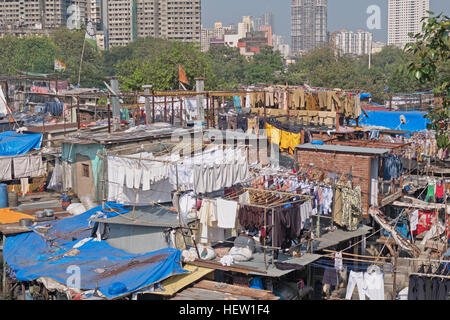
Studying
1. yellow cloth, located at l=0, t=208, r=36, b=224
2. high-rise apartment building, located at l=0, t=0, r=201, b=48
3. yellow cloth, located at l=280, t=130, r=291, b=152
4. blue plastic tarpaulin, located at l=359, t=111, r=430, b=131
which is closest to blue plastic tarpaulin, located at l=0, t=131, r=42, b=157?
yellow cloth, located at l=0, t=208, r=36, b=224

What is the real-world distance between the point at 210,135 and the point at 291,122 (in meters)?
5.94

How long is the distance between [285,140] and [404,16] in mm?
174006

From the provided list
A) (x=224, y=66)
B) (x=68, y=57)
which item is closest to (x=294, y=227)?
(x=68, y=57)

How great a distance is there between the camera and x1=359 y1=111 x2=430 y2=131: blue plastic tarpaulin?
26500 mm

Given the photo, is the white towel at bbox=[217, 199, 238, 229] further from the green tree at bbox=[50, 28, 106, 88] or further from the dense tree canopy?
the green tree at bbox=[50, 28, 106, 88]

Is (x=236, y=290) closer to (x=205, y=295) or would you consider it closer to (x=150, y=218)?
(x=205, y=295)

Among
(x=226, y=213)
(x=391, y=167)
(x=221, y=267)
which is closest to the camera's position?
(x=221, y=267)

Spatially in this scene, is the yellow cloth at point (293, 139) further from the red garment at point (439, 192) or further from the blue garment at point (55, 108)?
the blue garment at point (55, 108)

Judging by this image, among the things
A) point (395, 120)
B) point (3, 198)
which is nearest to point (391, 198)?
point (395, 120)

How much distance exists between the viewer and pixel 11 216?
654 inches

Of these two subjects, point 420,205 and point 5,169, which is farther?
point 5,169

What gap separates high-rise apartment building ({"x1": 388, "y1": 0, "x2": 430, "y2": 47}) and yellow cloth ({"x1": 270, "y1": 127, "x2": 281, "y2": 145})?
6171 inches

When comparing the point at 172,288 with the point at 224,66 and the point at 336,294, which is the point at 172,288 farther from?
the point at 224,66

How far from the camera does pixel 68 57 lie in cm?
8506
